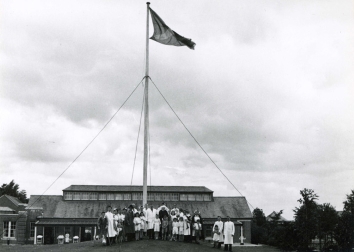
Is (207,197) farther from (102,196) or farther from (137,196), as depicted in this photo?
(102,196)

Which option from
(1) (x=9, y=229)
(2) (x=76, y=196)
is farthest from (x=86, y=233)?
(1) (x=9, y=229)

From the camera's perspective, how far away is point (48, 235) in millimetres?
43594

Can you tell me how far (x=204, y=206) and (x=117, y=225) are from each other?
3261 centimetres

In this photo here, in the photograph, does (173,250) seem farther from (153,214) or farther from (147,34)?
(147,34)

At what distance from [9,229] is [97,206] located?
9911 millimetres

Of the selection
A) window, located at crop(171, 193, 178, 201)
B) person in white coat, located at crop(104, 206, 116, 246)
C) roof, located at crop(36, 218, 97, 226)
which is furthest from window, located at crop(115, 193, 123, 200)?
person in white coat, located at crop(104, 206, 116, 246)

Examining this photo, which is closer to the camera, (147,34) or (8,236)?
(147,34)

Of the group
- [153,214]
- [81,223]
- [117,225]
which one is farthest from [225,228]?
[81,223]

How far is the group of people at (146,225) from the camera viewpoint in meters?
17.6

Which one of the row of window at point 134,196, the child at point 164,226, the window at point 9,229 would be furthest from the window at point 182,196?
the child at point 164,226

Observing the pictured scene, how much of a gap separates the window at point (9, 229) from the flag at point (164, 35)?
1332 inches

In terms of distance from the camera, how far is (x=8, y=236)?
1695 inches

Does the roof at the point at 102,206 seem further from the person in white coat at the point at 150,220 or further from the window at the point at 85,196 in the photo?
the person in white coat at the point at 150,220

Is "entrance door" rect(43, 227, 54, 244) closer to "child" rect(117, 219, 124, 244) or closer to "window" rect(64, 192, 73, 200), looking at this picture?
"window" rect(64, 192, 73, 200)
